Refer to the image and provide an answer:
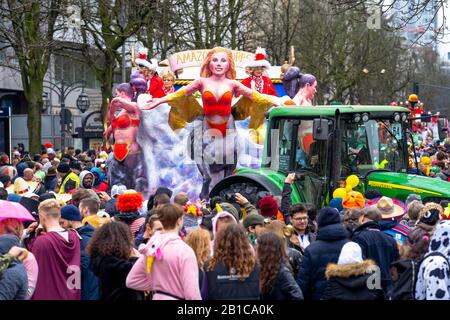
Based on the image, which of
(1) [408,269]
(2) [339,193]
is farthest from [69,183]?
(1) [408,269]

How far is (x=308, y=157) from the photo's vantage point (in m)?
14.1

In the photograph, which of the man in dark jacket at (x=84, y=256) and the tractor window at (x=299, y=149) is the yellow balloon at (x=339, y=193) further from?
the man in dark jacket at (x=84, y=256)

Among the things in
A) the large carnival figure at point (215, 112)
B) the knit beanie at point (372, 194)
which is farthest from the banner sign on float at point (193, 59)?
the knit beanie at point (372, 194)

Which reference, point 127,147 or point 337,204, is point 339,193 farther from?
point 127,147

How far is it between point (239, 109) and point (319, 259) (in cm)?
941

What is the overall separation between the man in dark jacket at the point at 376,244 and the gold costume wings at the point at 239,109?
27.4 feet

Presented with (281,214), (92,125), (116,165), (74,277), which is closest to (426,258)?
(74,277)

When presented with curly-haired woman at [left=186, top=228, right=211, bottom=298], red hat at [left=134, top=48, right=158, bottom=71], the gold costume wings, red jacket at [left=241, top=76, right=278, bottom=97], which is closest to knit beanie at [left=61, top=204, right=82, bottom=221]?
curly-haired woman at [left=186, top=228, right=211, bottom=298]

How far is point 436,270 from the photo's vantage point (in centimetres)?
658

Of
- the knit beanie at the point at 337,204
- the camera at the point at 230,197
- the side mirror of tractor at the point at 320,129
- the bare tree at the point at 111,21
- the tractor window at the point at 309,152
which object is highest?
the bare tree at the point at 111,21

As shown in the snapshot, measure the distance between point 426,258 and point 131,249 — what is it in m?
2.18

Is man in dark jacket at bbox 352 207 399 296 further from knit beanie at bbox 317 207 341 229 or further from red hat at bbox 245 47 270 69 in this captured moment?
red hat at bbox 245 47 270 69

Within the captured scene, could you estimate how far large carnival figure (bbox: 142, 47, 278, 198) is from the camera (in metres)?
16.5

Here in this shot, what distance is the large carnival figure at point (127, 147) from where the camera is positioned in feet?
58.2
